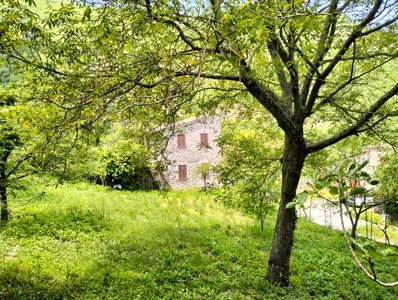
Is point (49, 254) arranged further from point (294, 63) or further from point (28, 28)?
point (294, 63)

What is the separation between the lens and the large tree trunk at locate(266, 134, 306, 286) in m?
5.82

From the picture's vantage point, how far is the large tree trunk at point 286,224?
582cm

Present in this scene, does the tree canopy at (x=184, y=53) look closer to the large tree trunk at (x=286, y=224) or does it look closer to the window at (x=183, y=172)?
the large tree trunk at (x=286, y=224)

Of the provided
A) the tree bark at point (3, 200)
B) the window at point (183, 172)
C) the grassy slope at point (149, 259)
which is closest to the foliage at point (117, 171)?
the window at point (183, 172)

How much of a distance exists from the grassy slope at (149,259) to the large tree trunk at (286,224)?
296 mm

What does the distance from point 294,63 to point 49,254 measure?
5847mm

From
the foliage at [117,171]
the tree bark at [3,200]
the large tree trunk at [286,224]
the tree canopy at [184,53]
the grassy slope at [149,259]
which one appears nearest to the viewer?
the tree canopy at [184,53]

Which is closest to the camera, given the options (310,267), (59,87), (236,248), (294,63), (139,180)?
(59,87)

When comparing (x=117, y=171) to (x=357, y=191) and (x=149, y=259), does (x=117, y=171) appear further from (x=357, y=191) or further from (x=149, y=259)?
(x=357, y=191)

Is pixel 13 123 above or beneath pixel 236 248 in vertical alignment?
above

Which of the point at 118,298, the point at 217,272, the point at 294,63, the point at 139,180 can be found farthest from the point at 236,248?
the point at 139,180

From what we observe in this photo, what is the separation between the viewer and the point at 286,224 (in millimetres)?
5949

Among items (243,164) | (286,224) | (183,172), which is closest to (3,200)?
(243,164)

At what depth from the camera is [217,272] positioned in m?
6.54
